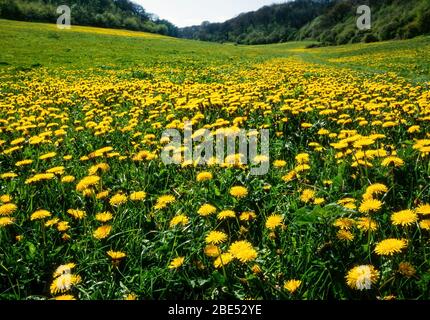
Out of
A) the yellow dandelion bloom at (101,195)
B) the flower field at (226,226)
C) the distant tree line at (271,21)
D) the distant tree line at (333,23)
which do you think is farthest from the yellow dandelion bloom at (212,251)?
the distant tree line at (271,21)

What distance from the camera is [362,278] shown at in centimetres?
191

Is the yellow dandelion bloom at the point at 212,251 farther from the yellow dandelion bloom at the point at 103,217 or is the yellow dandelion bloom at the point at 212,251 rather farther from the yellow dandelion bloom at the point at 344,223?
the yellow dandelion bloom at the point at 103,217

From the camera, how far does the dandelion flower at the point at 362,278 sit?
1.90m

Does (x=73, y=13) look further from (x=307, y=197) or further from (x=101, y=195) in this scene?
(x=307, y=197)

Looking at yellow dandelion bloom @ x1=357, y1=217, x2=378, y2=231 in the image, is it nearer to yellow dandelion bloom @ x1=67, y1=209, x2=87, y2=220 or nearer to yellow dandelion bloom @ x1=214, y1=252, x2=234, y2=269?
yellow dandelion bloom @ x1=214, y1=252, x2=234, y2=269

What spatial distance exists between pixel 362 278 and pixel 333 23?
5021 inches

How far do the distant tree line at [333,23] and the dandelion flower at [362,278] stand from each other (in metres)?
62.8

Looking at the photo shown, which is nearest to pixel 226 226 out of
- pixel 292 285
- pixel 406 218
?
pixel 292 285

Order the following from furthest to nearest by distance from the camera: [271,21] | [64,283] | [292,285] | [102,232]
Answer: [271,21] → [102,232] → [64,283] → [292,285]

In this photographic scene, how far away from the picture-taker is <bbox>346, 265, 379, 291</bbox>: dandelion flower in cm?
190

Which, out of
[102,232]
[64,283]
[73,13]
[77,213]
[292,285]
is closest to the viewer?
[292,285]

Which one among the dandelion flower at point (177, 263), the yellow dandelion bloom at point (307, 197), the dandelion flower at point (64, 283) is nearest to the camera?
the dandelion flower at point (64, 283)

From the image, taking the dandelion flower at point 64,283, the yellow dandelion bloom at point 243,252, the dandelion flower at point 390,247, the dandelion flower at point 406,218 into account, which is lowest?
the dandelion flower at point 64,283
